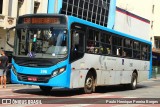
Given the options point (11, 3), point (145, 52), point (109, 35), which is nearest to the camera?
point (109, 35)

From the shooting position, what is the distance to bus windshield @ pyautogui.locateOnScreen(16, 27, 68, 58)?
15078 mm

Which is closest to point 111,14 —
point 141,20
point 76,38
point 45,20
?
point 141,20

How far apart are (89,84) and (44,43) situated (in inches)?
126

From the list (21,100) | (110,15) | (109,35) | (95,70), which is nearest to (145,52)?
(109,35)

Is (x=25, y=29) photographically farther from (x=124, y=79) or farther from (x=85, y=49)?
(x=124, y=79)

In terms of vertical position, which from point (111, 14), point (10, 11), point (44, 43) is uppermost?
point (111, 14)

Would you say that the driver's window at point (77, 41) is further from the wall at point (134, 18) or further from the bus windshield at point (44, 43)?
the wall at point (134, 18)

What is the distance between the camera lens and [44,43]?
15.2 meters

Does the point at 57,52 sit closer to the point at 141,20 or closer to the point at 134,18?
the point at 134,18

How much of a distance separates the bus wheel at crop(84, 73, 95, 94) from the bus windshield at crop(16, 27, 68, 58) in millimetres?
2396

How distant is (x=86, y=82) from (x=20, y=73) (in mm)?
2975

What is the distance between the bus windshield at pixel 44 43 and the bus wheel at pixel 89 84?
2396 millimetres

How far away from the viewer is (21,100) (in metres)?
13.0

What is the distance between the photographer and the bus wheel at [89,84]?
1694cm
